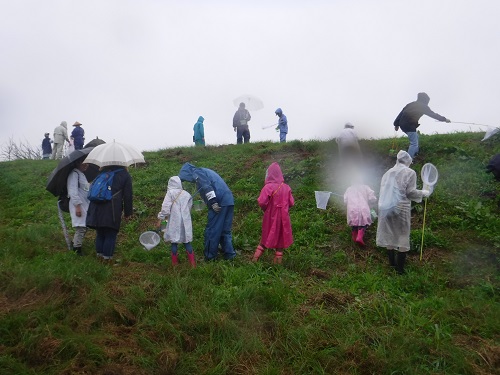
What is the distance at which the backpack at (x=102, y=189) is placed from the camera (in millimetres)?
6047

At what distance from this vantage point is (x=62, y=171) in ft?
21.2

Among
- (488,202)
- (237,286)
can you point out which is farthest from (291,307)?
(488,202)

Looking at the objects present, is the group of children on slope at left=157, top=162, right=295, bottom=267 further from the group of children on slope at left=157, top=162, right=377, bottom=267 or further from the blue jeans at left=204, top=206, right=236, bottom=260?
the blue jeans at left=204, top=206, right=236, bottom=260

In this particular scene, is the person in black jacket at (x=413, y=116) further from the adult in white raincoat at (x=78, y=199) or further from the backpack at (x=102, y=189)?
the adult in white raincoat at (x=78, y=199)

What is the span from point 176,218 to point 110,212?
100 cm

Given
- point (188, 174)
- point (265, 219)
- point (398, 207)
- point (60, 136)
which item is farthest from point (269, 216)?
point (60, 136)

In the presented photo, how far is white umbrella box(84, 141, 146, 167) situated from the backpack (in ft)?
0.75

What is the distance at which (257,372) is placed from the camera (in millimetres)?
3668

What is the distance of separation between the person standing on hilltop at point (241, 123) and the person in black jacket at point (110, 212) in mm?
8658

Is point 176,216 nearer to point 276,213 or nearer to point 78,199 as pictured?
point 276,213

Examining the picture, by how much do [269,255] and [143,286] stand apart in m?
2.47

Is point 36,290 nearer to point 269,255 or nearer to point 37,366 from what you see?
point 37,366

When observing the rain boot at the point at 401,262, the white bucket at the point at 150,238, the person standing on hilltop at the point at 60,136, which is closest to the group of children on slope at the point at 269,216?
the white bucket at the point at 150,238

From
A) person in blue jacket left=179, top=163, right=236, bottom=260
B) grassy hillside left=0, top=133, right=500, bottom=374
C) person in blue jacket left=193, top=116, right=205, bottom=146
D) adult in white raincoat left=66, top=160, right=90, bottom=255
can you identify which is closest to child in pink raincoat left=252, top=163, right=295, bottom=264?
grassy hillside left=0, top=133, right=500, bottom=374
